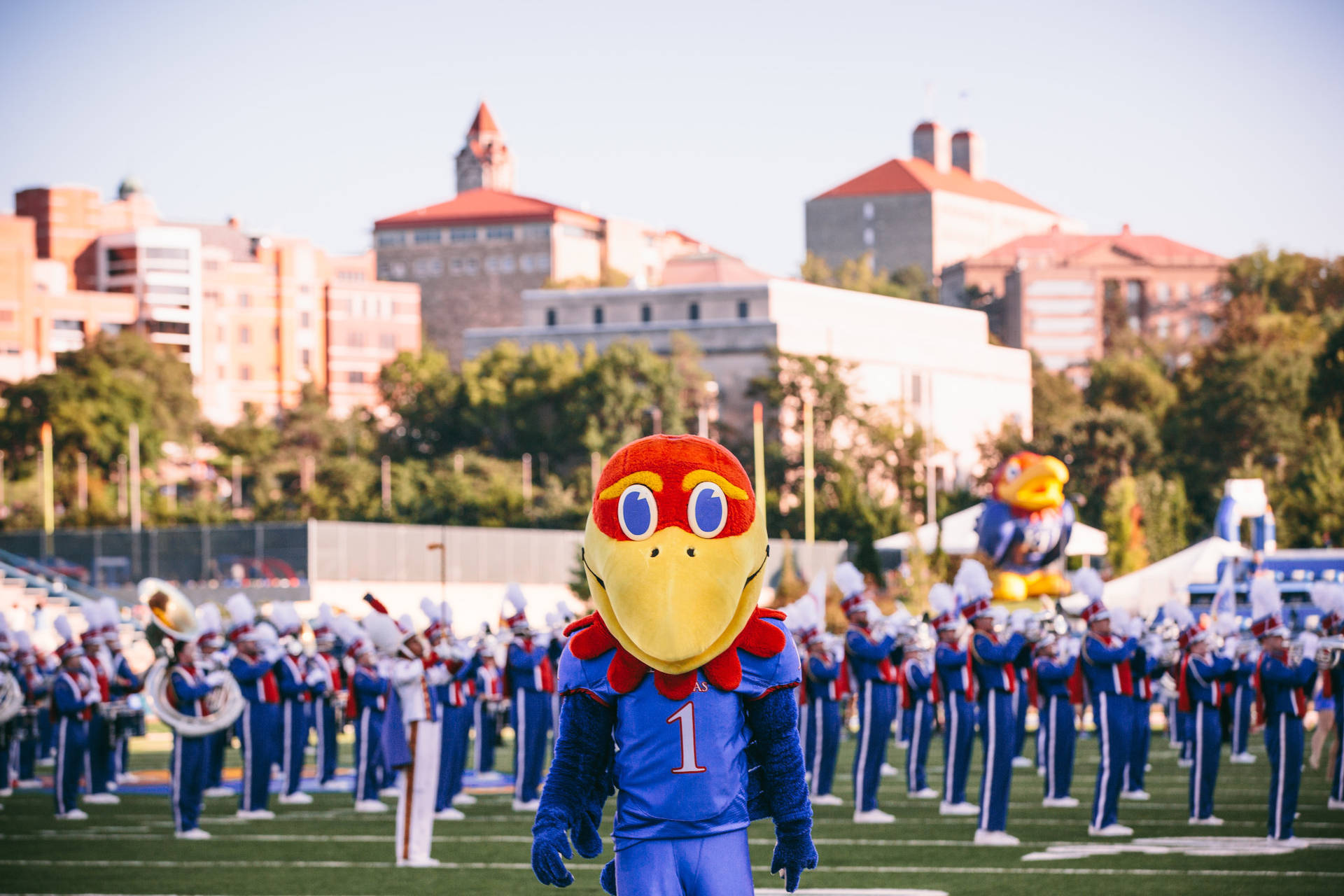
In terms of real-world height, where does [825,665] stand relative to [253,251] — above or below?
below

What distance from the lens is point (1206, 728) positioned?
47.1ft

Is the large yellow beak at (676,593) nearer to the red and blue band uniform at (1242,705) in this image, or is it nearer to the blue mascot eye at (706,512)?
the blue mascot eye at (706,512)

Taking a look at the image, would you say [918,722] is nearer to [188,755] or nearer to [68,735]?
[188,755]

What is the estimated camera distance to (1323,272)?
97.9 metres

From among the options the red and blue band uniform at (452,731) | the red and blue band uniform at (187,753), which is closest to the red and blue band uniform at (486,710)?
the red and blue band uniform at (452,731)

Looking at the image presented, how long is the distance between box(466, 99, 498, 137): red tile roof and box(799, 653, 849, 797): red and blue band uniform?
127 metres

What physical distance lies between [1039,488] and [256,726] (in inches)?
638

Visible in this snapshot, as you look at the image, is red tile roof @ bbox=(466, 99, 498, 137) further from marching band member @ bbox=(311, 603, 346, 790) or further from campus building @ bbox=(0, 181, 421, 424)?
marching band member @ bbox=(311, 603, 346, 790)

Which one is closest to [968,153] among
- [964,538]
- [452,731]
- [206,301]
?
[206,301]

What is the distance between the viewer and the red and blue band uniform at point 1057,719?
14742 mm

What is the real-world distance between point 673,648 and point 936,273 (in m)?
133

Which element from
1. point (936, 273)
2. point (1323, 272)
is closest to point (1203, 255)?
point (936, 273)

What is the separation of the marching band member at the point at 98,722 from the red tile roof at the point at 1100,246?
111 metres

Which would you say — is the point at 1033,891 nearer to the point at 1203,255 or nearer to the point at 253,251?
the point at 253,251
